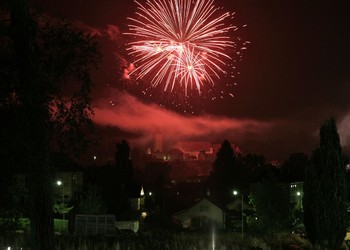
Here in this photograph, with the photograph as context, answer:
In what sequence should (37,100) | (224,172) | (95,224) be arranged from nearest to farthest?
(37,100) < (95,224) < (224,172)

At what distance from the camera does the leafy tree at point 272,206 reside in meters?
48.3

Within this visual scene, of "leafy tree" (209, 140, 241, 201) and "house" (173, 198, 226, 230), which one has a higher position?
"leafy tree" (209, 140, 241, 201)

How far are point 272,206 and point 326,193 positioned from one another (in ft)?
65.7

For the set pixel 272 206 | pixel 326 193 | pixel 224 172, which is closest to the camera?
pixel 326 193

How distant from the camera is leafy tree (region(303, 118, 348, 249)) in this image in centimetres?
2808

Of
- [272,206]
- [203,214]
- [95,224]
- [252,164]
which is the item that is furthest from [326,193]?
[252,164]

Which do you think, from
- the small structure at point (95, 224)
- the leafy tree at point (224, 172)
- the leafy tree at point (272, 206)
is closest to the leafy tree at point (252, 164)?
the leafy tree at point (224, 172)

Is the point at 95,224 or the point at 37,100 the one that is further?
the point at 95,224

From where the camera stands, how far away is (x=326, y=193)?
29.0m

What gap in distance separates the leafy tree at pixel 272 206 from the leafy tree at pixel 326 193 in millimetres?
18334

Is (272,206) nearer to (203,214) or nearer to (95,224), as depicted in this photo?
(203,214)

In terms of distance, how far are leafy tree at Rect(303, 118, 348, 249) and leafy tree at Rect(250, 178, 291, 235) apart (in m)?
18.3

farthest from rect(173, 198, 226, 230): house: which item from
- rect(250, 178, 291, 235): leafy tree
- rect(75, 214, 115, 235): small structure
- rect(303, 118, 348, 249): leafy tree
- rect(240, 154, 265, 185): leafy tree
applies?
rect(240, 154, 265, 185): leafy tree

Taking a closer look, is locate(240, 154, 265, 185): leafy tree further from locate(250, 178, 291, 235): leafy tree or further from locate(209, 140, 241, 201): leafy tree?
locate(250, 178, 291, 235): leafy tree
